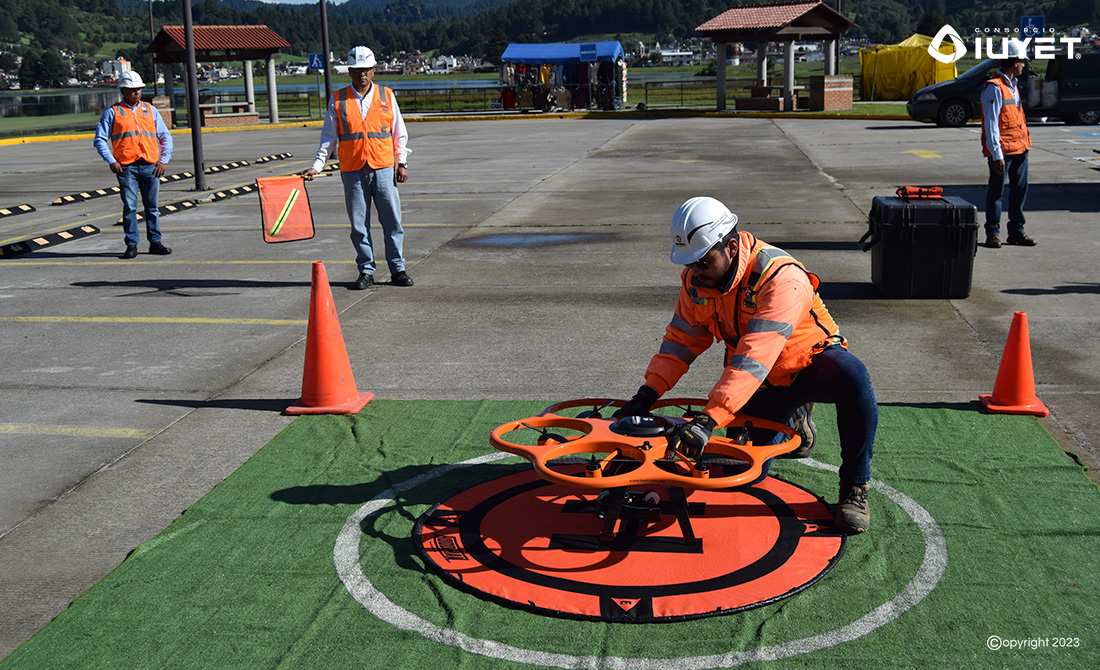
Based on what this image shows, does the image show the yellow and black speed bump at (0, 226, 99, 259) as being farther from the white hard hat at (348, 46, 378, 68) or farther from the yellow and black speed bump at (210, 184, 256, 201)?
the white hard hat at (348, 46, 378, 68)

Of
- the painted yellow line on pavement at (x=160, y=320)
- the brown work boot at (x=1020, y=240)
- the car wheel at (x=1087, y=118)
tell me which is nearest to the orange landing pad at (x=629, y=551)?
the painted yellow line on pavement at (x=160, y=320)

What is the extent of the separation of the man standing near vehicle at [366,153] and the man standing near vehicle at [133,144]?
9.84 feet

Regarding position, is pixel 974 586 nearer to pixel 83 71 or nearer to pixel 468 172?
pixel 468 172

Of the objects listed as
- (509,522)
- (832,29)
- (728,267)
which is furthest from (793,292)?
(832,29)

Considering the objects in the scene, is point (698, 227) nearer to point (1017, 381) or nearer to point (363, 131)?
point (1017, 381)

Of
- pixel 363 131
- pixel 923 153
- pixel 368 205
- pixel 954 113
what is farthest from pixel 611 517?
pixel 954 113

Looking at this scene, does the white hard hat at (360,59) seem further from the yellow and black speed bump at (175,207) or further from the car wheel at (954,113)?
the car wheel at (954,113)

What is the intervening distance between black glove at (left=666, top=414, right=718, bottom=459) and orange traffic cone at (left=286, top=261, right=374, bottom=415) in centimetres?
294

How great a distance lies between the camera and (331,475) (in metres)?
5.56

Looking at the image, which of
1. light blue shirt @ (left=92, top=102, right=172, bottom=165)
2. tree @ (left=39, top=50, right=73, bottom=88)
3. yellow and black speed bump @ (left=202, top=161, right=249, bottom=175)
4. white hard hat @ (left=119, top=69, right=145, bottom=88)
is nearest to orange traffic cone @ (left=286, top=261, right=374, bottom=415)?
light blue shirt @ (left=92, top=102, right=172, bottom=165)

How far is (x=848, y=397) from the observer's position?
458cm

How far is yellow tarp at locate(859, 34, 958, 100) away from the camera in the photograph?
40406mm

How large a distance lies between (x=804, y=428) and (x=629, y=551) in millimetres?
1377

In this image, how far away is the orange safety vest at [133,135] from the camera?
38.4 feet
